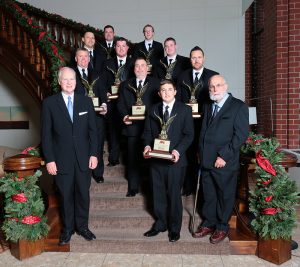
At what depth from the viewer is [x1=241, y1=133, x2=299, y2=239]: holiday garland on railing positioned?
11.2 feet

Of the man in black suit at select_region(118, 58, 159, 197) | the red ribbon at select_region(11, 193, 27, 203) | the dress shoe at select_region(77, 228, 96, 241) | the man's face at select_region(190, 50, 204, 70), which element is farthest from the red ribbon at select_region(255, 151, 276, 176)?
the red ribbon at select_region(11, 193, 27, 203)

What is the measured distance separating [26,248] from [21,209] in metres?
0.40

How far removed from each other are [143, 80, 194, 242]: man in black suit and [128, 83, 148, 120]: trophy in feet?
1.26

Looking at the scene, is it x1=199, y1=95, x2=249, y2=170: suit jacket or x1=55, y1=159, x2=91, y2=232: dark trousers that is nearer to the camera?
x1=199, y1=95, x2=249, y2=170: suit jacket

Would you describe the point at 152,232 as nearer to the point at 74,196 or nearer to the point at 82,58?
the point at 74,196

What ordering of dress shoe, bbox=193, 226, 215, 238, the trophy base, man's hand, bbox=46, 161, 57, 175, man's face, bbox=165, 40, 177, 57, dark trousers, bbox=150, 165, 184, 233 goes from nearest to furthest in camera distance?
1. the trophy base
2. man's hand, bbox=46, 161, 57, 175
3. dark trousers, bbox=150, 165, 184, 233
4. dress shoe, bbox=193, 226, 215, 238
5. man's face, bbox=165, 40, 177, 57

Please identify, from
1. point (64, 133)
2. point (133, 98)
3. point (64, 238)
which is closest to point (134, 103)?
point (133, 98)

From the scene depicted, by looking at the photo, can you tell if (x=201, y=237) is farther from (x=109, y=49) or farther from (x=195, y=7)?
(x=195, y=7)

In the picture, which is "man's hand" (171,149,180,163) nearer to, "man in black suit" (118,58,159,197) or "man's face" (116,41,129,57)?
"man in black suit" (118,58,159,197)

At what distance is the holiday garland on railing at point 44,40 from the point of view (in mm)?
4840

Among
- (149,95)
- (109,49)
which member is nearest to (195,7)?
(109,49)

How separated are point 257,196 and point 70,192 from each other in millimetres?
1820

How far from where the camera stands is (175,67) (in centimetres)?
479

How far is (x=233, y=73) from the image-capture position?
9.21 m
